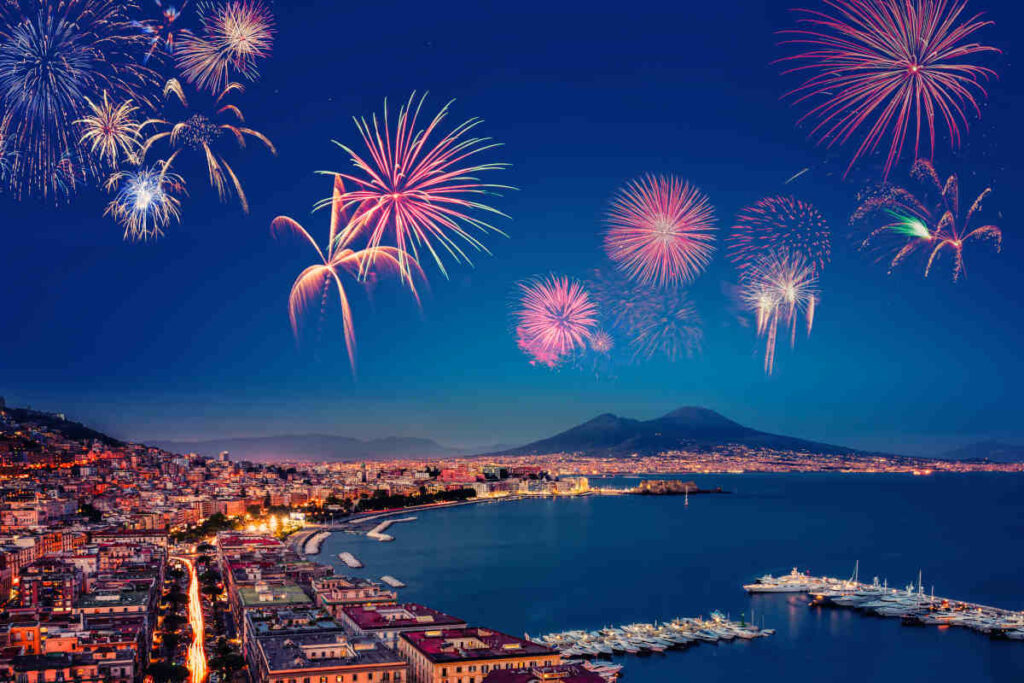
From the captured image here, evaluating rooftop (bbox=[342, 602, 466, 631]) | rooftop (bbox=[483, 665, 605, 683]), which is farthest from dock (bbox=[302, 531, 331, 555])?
rooftop (bbox=[483, 665, 605, 683])

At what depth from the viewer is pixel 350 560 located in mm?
36219

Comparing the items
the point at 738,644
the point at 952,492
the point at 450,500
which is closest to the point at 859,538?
the point at 738,644

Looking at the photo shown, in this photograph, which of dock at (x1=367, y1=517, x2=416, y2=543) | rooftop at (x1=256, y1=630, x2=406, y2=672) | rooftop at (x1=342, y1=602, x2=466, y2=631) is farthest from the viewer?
dock at (x1=367, y1=517, x2=416, y2=543)

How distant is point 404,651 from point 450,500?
192 ft

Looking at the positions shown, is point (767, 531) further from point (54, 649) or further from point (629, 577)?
point (54, 649)

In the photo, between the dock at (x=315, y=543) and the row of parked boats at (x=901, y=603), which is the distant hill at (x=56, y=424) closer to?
the dock at (x=315, y=543)

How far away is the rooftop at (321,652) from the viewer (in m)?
14.9

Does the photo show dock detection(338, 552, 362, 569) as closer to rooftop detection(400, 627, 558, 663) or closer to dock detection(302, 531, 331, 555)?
dock detection(302, 531, 331, 555)

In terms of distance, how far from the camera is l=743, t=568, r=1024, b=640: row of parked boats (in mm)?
26422

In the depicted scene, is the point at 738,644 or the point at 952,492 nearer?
the point at 738,644

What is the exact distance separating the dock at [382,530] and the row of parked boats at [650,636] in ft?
73.5

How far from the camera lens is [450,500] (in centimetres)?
7475

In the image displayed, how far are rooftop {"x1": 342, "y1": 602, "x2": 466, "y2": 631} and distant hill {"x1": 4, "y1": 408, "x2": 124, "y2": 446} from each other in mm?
59105

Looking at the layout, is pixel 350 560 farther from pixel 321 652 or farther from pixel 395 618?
pixel 321 652
